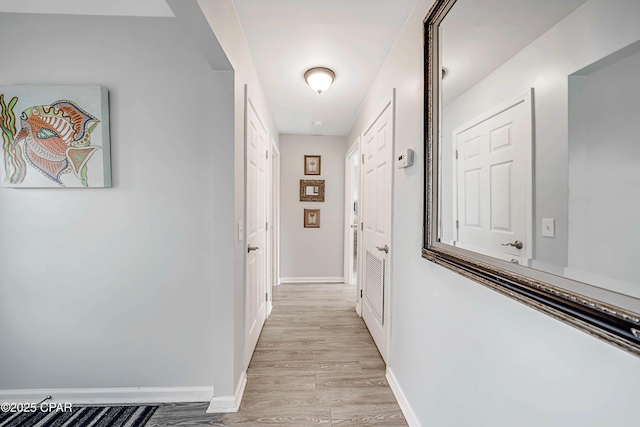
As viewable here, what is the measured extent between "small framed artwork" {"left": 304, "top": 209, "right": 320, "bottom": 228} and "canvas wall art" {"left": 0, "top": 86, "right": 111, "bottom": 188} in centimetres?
278

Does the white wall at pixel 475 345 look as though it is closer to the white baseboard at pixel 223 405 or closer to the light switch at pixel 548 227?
the light switch at pixel 548 227

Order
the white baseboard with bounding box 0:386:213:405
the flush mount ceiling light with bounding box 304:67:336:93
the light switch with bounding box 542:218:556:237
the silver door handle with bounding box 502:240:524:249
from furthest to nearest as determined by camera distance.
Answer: the flush mount ceiling light with bounding box 304:67:336:93
the white baseboard with bounding box 0:386:213:405
the silver door handle with bounding box 502:240:524:249
the light switch with bounding box 542:218:556:237

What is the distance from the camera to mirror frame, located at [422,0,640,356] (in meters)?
0.51

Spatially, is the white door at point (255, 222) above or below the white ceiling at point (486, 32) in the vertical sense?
below

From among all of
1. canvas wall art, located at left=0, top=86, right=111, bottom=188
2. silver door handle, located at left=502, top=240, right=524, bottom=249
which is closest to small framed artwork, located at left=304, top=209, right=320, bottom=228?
canvas wall art, located at left=0, top=86, right=111, bottom=188

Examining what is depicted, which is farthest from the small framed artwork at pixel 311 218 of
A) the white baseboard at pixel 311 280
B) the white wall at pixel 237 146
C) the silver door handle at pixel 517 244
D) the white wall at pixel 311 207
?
the silver door handle at pixel 517 244

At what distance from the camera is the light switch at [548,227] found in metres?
0.65

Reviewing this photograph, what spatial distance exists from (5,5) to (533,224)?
2.71m

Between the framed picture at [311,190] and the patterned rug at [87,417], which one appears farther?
the framed picture at [311,190]

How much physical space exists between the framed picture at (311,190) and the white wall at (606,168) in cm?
356

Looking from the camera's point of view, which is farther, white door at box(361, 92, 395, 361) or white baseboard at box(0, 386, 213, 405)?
white door at box(361, 92, 395, 361)

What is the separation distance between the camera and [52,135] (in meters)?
1.55

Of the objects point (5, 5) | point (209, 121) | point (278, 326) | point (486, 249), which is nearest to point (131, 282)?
point (209, 121)

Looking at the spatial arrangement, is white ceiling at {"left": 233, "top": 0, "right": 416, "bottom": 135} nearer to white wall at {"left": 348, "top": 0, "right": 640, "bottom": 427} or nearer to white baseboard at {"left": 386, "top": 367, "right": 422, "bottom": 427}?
white wall at {"left": 348, "top": 0, "right": 640, "bottom": 427}
